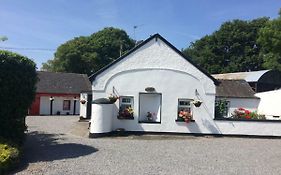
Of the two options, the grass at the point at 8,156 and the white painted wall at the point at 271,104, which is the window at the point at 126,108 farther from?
the white painted wall at the point at 271,104

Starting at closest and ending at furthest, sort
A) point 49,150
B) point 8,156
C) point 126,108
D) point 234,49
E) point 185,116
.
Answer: point 8,156 → point 49,150 → point 185,116 → point 126,108 → point 234,49

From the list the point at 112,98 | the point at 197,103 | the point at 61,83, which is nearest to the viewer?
the point at 112,98

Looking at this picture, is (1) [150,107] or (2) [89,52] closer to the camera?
(1) [150,107]

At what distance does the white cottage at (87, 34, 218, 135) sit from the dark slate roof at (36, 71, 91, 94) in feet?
68.8

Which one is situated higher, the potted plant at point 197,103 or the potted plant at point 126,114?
the potted plant at point 197,103

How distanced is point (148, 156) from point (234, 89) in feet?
72.3

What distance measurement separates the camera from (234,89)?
33.1m

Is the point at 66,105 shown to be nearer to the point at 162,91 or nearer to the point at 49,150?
the point at 162,91

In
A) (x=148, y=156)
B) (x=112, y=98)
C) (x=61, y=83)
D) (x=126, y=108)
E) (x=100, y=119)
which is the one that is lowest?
(x=148, y=156)

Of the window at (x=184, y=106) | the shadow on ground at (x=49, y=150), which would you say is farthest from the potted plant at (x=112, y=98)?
the window at (x=184, y=106)

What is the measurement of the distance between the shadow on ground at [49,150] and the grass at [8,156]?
0.31 meters

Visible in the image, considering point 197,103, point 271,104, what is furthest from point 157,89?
point 271,104

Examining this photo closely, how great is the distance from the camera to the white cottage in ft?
65.1

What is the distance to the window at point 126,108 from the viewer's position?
19.7 m
